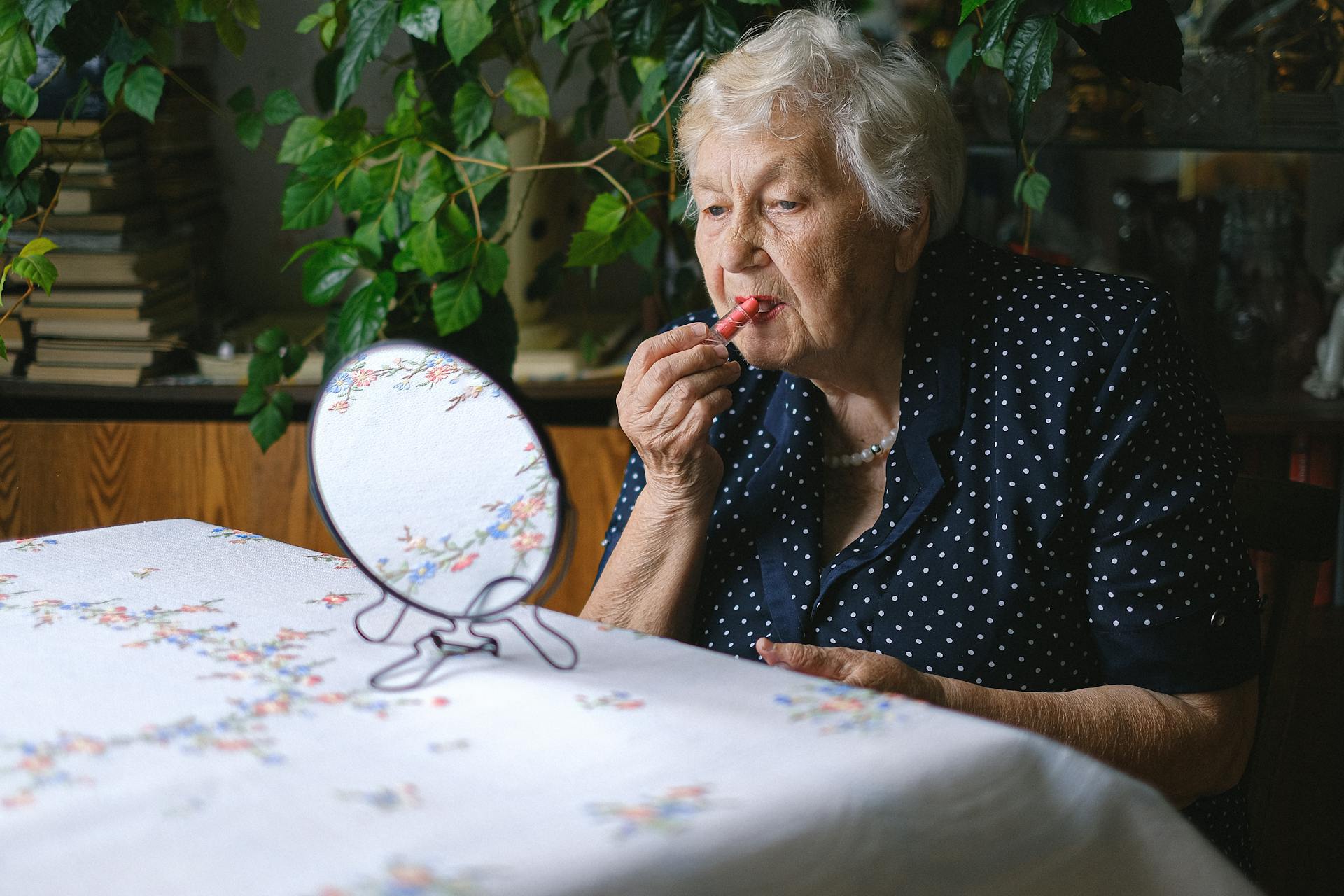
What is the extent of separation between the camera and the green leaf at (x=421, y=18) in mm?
1504

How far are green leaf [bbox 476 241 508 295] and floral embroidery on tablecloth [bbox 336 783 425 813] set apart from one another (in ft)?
3.67

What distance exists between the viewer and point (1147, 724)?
1.01 metres

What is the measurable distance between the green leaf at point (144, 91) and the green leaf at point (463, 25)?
45 centimetres

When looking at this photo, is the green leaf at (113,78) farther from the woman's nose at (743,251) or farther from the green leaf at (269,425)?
the woman's nose at (743,251)

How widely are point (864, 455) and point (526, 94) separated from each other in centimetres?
73

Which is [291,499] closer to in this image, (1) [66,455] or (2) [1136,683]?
(1) [66,455]

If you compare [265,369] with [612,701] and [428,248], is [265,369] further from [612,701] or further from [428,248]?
[612,701]

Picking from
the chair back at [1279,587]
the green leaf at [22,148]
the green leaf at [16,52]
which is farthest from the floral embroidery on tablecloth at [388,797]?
the green leaf at [22,148]

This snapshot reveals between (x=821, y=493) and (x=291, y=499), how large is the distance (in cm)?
128

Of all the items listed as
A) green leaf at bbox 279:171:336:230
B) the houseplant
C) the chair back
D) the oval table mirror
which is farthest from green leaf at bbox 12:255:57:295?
the chair back

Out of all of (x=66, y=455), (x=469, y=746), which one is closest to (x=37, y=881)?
(x=469, y=746)

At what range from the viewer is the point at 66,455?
220 cm

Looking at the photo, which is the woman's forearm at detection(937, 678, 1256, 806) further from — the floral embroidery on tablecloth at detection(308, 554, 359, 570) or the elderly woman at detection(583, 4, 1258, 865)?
the floral embroidery on tablecloth at detection(308, 554, 359, 570)

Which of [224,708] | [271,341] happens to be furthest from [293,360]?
[224,708]
